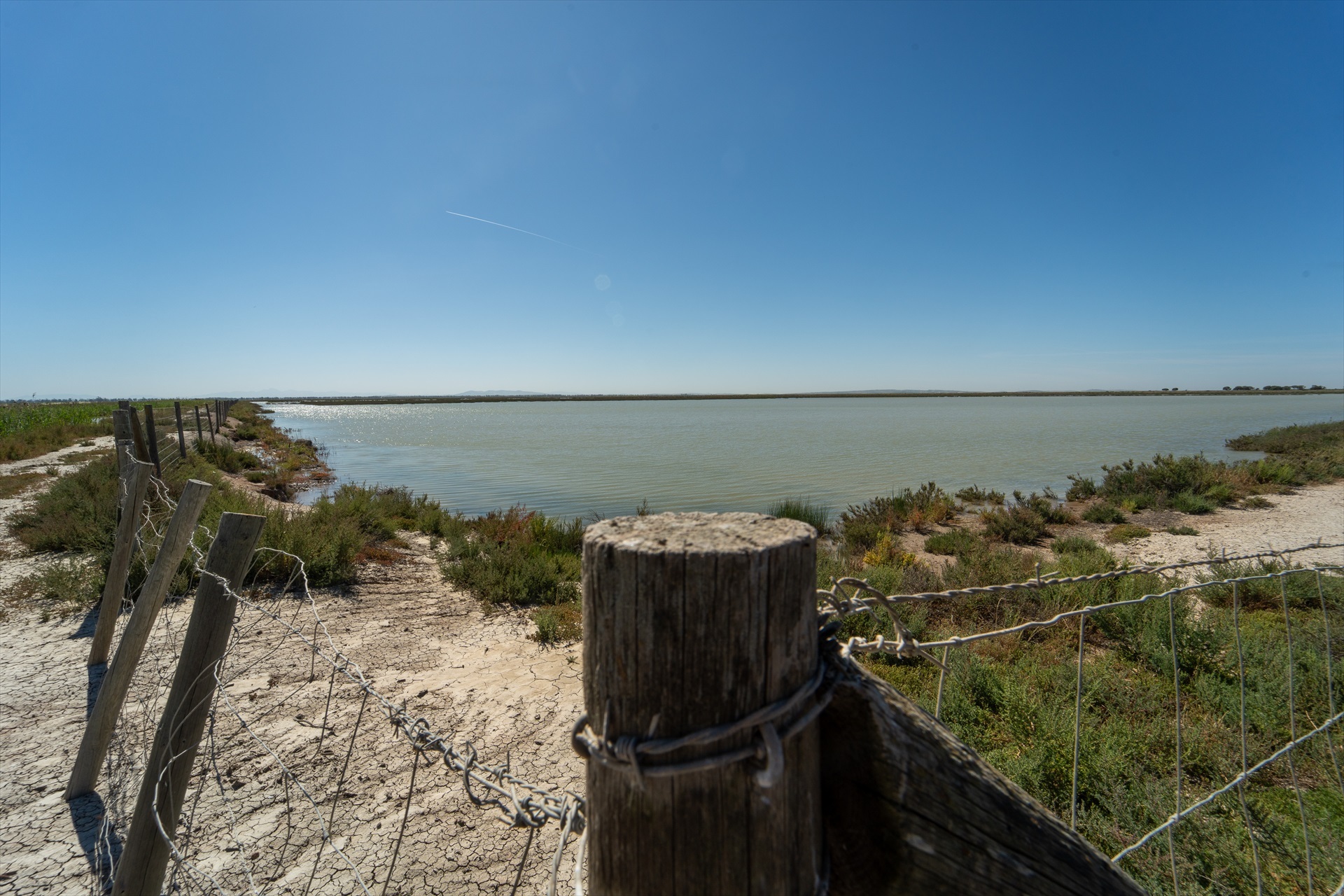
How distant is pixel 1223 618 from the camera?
5566 mm

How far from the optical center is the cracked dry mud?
288 centimetres

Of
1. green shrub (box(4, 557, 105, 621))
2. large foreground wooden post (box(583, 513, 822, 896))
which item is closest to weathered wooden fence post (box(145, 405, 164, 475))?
green shrub (box(4, 557, 105, 621))

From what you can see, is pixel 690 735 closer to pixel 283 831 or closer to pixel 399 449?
pixel 283 831

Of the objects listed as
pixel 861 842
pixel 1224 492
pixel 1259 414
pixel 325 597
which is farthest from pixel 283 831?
pixel 1259 414

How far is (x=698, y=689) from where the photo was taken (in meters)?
0.75

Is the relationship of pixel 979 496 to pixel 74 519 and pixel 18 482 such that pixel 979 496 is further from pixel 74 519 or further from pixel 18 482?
pixel 18 482

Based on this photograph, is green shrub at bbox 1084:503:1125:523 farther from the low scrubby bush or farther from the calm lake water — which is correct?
the calm lake water

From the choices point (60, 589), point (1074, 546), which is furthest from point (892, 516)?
point (60, 589)

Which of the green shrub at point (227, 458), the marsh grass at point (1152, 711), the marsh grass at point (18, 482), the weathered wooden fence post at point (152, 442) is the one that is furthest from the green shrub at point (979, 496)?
the marsh grass at point (18, 482)

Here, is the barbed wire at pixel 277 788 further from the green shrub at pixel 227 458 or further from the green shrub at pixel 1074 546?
the green shrub at pixel 227 458

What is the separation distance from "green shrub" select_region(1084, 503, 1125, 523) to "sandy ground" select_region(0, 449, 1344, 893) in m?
13.0

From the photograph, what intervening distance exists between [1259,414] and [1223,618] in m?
80.1

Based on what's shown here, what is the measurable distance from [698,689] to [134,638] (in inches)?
142

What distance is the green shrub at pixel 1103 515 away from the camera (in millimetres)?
12977
